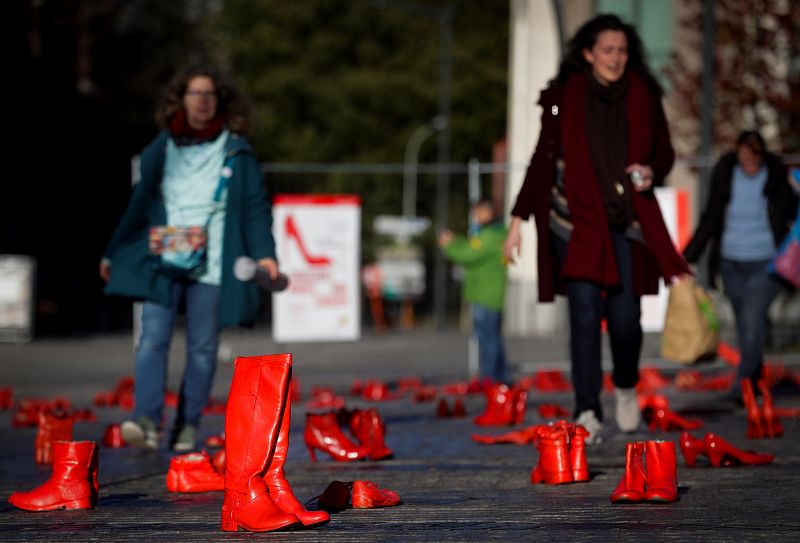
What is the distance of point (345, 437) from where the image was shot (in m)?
6.97

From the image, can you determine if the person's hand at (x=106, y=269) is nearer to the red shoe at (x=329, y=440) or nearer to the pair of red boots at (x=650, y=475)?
the red shoe at (x=329, y=440)

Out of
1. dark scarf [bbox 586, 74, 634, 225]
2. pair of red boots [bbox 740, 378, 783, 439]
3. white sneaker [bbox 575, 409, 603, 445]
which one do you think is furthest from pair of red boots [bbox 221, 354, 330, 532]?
pair of red boots [bbox 740, 378, 783, 439]

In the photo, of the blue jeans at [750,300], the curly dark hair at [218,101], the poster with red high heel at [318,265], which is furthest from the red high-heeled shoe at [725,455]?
the poster with red high heel at [318,265]

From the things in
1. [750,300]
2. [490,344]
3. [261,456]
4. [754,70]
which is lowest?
[261,456]

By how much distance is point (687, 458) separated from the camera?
21.0ft

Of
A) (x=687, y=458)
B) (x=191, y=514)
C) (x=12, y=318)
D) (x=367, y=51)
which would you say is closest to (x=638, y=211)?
(x=687, y=458)

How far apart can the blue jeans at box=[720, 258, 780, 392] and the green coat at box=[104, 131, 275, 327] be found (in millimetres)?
3352

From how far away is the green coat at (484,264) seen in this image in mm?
13609

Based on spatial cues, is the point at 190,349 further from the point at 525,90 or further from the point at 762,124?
the point at 525,90

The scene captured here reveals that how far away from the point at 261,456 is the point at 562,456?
1581 millimetres

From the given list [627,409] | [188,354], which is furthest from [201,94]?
[627,409]

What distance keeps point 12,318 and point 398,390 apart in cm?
1591

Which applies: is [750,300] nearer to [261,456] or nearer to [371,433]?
[371,433]

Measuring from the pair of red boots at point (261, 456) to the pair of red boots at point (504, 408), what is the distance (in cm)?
388
